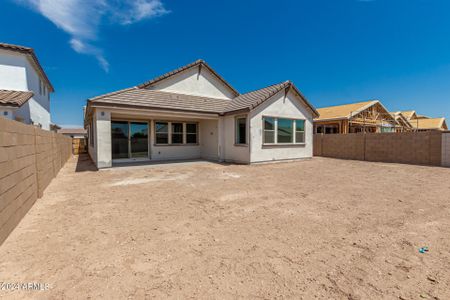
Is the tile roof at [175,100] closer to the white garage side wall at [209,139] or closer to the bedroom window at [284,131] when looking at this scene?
the white garage side wall at [209,139]

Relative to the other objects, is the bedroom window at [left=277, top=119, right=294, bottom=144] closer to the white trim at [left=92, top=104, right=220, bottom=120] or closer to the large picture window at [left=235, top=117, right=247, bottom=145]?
the large picture window at [left=235, top=117, right=247, bottom=145]

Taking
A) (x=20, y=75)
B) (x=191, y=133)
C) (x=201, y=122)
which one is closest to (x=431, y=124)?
(x=201, y=122)

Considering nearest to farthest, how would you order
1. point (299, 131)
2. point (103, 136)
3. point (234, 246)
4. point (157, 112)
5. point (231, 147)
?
1. point (234, 246)
2. point (103, 136)
3. point (157, 112)
4. point (231, 147)
5. point (299, 131)

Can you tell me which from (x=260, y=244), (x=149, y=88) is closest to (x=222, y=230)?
(x=260, y=244)

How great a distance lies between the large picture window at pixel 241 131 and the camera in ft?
37.3

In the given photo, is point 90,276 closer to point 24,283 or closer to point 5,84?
point 24,283

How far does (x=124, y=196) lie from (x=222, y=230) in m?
3.34

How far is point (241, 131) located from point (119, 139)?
290 inches

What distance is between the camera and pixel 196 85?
14344mm

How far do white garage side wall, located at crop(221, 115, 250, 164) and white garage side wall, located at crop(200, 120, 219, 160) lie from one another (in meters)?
0.55

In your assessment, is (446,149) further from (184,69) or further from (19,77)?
(19,77)

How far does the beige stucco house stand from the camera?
11.0 meters

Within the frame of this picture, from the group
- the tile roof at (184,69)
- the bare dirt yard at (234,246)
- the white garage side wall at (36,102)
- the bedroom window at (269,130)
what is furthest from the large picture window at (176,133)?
the white garage side wall at (36,102)

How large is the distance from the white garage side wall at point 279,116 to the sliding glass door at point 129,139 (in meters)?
6.84
